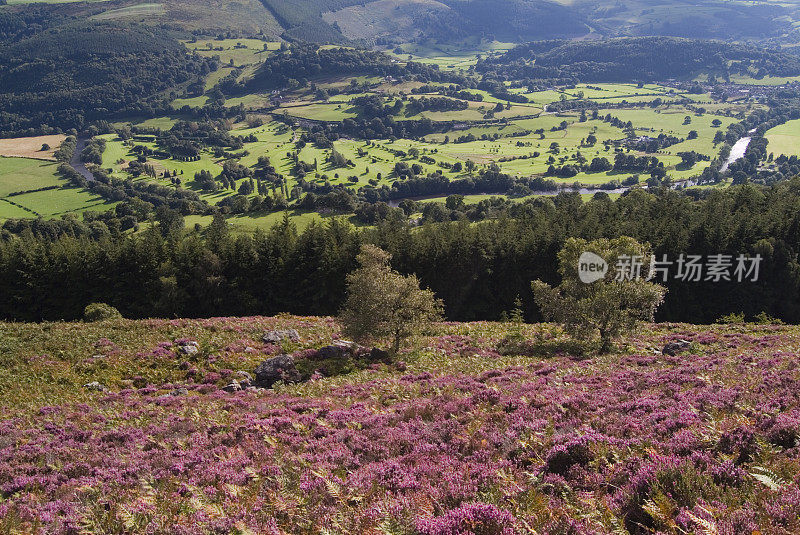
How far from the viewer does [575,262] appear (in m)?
38.4

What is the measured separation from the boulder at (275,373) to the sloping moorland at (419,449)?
5.35 ft

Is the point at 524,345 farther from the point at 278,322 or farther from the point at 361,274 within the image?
the point at 278,322

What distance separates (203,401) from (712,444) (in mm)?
25886

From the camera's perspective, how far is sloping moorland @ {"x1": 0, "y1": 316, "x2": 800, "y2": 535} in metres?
11.1

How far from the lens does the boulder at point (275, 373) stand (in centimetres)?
3319

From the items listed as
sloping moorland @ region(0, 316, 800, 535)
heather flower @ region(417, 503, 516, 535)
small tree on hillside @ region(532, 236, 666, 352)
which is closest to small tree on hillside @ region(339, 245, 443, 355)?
sloping moorland @ region(0, 316, 800, 535)

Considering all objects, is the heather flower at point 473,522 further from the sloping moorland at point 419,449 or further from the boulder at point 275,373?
→ the boulder at point 275,373

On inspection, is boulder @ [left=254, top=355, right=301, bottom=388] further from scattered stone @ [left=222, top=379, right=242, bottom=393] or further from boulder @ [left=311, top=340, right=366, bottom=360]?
boulder @ [left=311, top=340, right=366, bottom=360]

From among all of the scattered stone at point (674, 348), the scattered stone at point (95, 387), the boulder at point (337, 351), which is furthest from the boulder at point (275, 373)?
the scattered stone at point (674, 348)

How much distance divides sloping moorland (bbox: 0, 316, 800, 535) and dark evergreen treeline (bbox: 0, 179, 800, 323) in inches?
1303

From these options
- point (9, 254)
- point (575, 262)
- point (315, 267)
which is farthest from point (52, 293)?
point (575, 262)

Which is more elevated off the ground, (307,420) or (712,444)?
(712,444)

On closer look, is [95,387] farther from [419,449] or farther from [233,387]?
[419,449]

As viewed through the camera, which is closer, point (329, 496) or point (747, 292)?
point (329, 496)
